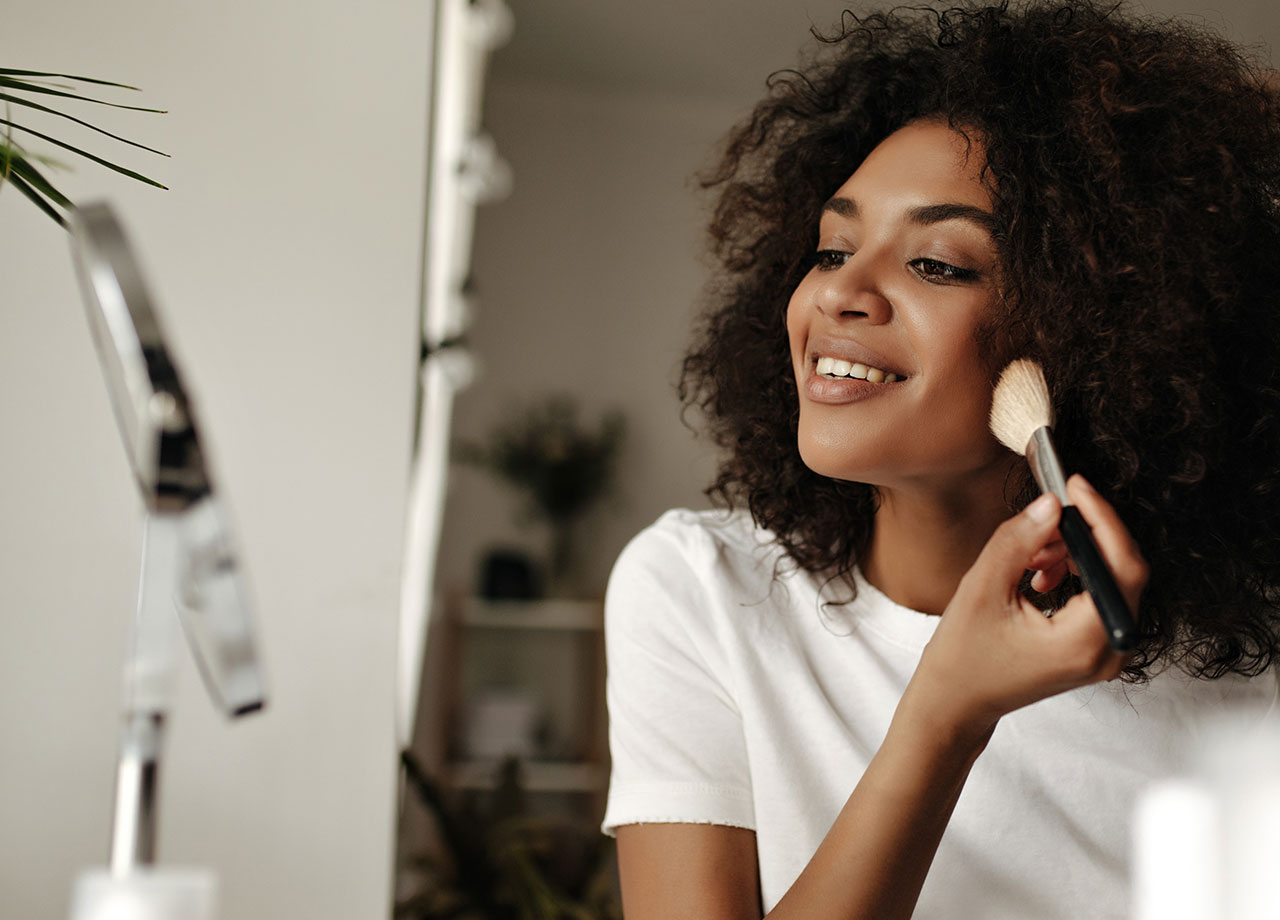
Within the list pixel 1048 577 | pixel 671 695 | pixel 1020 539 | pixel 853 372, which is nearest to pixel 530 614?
pixel 671 695

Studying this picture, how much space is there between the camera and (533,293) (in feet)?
11.8

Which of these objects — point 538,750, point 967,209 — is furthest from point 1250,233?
point 538,750

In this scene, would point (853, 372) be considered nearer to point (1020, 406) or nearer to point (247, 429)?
point (1020, 406)

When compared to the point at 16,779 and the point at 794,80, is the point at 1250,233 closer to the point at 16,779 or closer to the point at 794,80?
the point at 794,80

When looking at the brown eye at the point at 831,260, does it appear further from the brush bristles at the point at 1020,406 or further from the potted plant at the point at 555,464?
the potted plant at the point at 555,464

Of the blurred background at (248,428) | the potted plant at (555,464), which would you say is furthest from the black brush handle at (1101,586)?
the potted plant at (555,464)

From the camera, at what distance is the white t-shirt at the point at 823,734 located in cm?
77

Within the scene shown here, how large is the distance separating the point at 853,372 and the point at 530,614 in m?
2.58

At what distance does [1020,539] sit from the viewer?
499 millimetres

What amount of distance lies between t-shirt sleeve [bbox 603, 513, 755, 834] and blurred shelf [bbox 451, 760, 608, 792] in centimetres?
234

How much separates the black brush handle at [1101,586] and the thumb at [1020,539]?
1cm

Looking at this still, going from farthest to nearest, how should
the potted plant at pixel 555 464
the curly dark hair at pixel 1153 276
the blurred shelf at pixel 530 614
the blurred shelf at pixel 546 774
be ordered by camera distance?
1. the potted plant at pixel 555 464
2. the blurred shelf at pixel 530 614
3. the blurred shelf at pixel 546 774
4. the curly dark hair at pixel 1153 276

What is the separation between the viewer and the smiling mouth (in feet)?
2.42

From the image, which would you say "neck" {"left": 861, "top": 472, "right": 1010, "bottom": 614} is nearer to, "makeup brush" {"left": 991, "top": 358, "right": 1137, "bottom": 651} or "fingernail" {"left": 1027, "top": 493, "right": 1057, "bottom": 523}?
"makeup brush" {"left": 991, "top": 358, "right": 1137, "bottom": 651}
